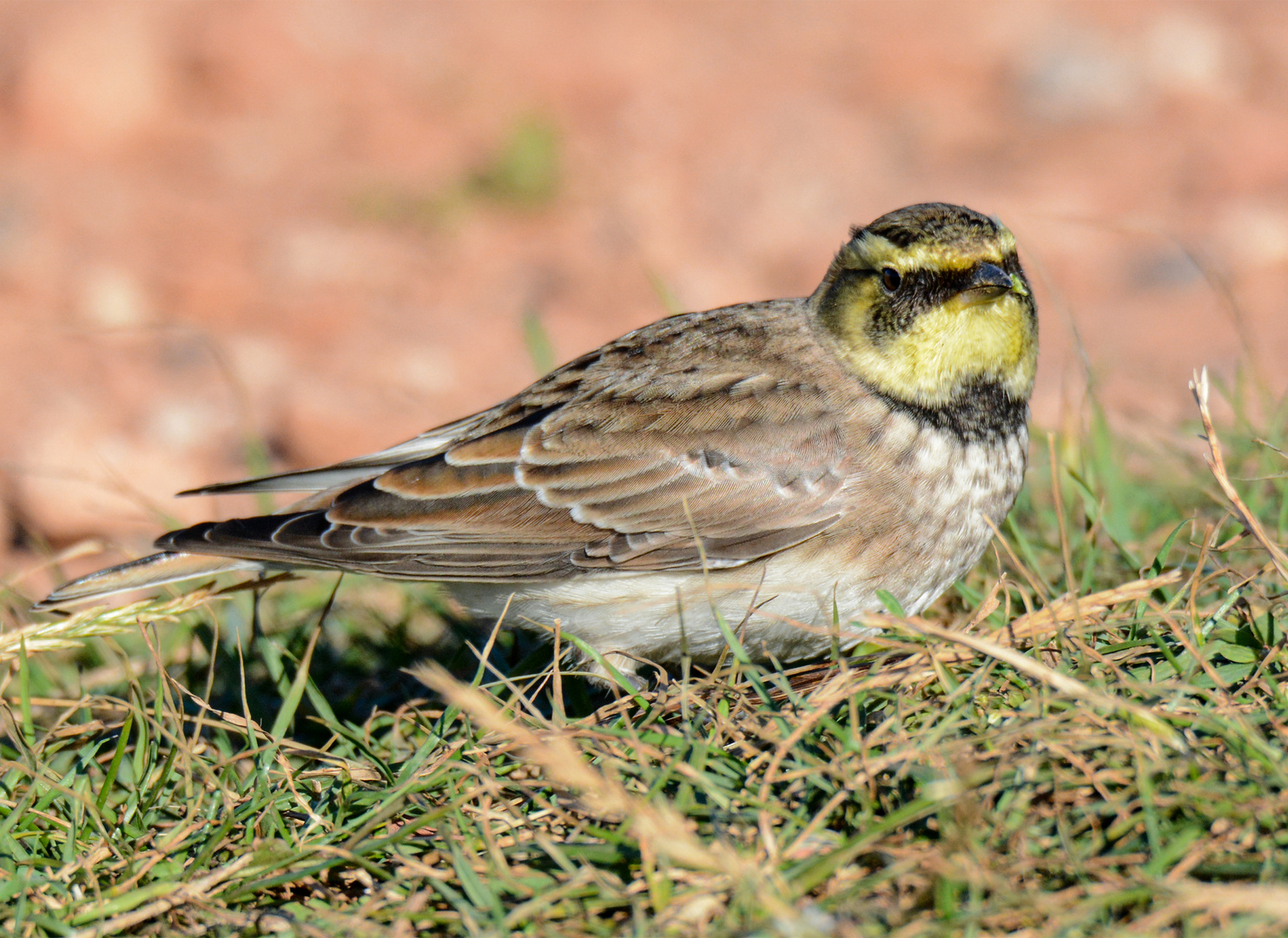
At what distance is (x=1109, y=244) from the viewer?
9.78 meters

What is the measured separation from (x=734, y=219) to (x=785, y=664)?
6833 millimetres

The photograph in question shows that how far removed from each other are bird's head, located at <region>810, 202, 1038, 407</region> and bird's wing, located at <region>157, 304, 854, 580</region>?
237mm

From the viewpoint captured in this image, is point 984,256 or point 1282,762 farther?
point 984,256

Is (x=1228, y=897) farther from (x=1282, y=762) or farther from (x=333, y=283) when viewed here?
(x=333, y=283)

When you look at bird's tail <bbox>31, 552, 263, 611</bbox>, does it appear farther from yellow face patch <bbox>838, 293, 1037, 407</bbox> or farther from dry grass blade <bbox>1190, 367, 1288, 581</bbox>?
dry grass blade <bbox>1190, 367, 1288, 581</bbox>

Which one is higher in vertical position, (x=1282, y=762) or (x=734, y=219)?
(x=734, y=219)

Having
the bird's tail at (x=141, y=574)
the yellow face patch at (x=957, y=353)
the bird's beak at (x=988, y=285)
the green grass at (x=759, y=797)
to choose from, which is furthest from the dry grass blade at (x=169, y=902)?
the bird's beak at (x=988, y=285)

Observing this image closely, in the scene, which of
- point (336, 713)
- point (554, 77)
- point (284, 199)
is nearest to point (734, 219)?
point (554, 77)

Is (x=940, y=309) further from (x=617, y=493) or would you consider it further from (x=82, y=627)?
(x=82, y=627)

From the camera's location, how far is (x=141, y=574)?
4.09 metres

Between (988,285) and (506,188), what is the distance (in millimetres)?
7424

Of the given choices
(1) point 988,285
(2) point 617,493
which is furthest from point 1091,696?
(2) point 617,493

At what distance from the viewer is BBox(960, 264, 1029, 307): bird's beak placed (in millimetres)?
3562

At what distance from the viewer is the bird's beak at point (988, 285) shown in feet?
11.7
